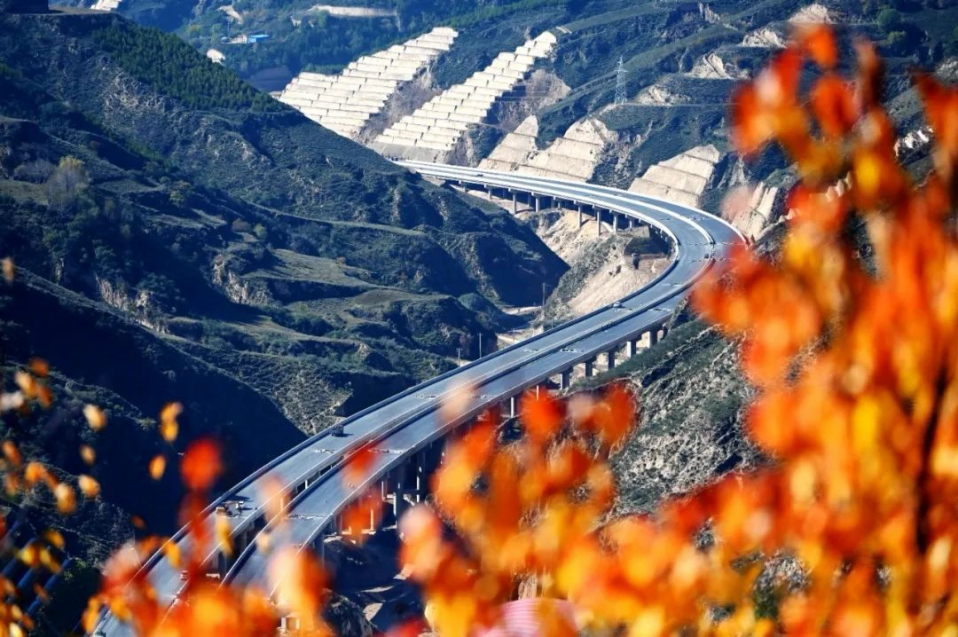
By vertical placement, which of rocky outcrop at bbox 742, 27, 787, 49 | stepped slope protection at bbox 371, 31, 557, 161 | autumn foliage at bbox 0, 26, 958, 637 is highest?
autumn foliage at bbox 0, 26, 958, 637

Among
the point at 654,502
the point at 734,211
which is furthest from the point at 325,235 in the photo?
the point at 654,502

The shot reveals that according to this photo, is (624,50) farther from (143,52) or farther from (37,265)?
(37,265)

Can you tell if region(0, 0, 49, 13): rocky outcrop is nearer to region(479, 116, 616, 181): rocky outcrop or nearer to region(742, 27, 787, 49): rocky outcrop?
region(479, 116, 616, 181): rocky outcrop

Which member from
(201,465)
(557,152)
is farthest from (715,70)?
(201,465)

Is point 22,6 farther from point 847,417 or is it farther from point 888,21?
point 847,417

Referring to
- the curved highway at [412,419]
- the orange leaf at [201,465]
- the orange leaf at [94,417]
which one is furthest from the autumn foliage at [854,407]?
the orange leaf at [201,465]

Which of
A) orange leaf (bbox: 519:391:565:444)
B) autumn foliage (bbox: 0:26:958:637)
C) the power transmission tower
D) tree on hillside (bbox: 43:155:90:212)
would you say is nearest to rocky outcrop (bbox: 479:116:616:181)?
the power transmission tower
